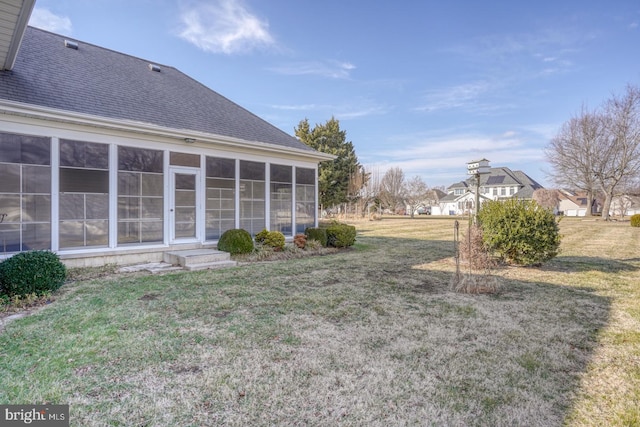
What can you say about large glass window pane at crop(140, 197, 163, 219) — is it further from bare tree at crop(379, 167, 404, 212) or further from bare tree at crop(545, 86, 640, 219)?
bare tree at crop(545, 86, 640, 219)

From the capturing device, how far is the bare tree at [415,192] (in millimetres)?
38906

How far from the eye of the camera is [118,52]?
1019 centimetres

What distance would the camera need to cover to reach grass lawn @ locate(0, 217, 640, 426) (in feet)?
7.31

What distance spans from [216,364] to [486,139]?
2537 cm

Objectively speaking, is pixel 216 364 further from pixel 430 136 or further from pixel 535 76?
pixel 430 136

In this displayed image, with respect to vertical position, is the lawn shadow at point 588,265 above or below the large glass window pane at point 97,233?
below

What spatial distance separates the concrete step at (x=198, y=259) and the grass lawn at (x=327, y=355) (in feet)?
4.67

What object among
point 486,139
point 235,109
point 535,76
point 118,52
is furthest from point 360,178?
point 118,52

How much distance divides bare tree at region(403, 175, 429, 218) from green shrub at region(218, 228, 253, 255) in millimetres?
32748

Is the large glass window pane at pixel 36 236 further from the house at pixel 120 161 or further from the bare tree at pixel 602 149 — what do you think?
the bare tree at pixel 602 149

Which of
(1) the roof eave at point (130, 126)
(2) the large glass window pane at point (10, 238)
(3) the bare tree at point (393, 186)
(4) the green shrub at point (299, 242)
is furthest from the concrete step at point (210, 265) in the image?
Answer: (3) the bare tree at point (393, 186)

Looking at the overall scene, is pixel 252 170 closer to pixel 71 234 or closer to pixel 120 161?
pixel 120 161

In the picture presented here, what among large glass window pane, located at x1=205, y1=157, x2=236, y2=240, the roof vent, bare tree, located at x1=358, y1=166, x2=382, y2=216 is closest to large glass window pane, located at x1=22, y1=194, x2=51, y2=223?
large glass window pane, located at x1=205, y1=157, x2=236, y2=240

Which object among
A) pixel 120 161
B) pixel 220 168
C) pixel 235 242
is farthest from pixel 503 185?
pixel 120 161
